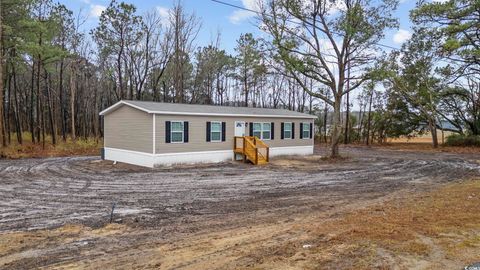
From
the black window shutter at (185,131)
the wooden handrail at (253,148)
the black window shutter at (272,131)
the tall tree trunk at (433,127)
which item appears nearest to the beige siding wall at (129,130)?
the black window shutter at (185,131)

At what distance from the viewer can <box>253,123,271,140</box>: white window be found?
712 inches

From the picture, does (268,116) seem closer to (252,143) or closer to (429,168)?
(252,143)

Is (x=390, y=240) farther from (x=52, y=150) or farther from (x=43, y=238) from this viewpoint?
(x=52, y=150)

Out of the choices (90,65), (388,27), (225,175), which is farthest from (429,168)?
(90,65)

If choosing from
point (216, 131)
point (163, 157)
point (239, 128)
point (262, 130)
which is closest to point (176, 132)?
point (163, 157)

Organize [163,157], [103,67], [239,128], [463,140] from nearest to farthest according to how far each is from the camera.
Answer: [163,157] < [239,128] < [463,140] < [103,67]

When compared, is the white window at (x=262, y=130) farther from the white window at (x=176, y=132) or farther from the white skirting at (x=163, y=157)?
the white window at (x=176, y=132)

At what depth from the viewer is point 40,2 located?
22.6 metres

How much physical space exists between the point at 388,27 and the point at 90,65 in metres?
26.0

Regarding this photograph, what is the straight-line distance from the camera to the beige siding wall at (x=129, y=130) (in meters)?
14.6

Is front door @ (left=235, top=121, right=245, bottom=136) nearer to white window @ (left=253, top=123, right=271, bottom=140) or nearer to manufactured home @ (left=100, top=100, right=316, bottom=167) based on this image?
manufactured home @ (left=100, top=100, right=316, bottom=167)

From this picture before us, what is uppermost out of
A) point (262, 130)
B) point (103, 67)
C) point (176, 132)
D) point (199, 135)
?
point (103, 67)

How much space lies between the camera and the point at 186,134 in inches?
604

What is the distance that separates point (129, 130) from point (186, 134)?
2.55 m
